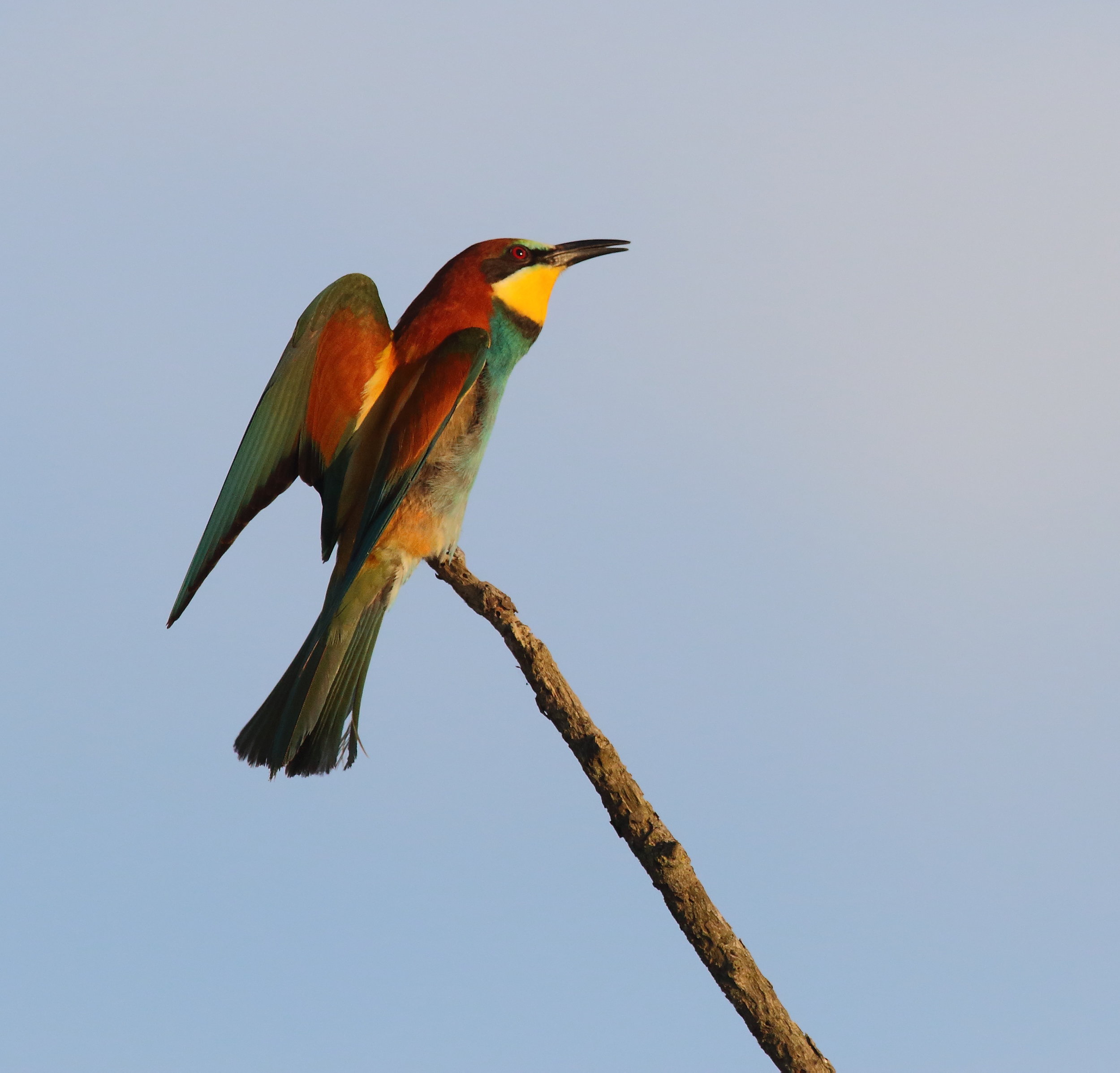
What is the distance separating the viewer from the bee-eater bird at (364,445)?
142 inches

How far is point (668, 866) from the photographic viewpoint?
315 cm

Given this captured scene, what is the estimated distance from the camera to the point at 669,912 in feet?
10.4

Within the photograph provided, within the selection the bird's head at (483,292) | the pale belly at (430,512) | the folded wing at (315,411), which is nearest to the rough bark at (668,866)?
the pale belly at (430,512)

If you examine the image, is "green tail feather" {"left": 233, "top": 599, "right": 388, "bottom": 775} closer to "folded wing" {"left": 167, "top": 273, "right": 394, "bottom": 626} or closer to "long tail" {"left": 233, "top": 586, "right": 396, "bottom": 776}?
"long tail" {"left": 233, "top": 586, "right": 396, "bottom": 776}

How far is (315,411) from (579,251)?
1.12 m

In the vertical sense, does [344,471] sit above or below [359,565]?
above

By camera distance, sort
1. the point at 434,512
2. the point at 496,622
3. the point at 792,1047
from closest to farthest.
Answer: the point at 792,1047, the point at 496,622, the point at 434,512

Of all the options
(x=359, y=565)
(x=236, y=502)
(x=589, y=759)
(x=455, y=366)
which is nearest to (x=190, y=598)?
(x=236, y=502)

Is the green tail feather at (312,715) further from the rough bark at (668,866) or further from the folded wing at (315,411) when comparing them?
the rough bark at (668,866)

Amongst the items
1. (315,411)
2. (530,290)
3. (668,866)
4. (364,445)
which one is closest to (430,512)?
(364,445)

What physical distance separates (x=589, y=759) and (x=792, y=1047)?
0.93 metres

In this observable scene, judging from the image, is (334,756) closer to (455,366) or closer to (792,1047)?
(455,366)

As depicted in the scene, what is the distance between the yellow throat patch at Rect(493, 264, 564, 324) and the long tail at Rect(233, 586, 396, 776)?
112cm

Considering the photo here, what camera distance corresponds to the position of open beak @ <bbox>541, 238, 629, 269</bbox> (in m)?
4.04
